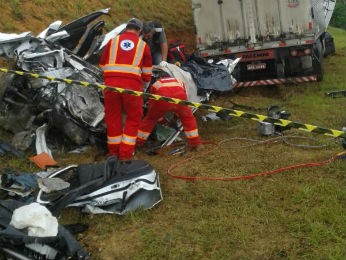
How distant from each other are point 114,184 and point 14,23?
777cm

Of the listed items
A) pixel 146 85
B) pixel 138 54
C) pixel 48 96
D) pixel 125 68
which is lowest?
pixel 146 85

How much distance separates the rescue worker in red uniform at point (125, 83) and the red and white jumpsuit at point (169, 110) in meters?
0.30

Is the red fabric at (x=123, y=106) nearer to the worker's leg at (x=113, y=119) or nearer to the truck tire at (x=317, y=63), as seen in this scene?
the worker's leg at (x=113, y=119)

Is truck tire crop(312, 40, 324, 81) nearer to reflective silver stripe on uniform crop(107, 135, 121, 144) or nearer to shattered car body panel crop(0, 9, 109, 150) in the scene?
shattered car body panel crop(0, 9, 109, 150)

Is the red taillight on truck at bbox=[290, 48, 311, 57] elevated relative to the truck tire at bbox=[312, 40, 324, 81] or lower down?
elevated

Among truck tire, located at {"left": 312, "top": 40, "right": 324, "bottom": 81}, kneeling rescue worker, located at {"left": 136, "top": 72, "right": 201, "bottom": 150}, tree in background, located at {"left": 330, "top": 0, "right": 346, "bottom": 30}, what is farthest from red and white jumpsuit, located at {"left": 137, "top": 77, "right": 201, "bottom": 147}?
tree in background, located at {"left": 330, "top": 0, "right": 346, "bottom": 30}

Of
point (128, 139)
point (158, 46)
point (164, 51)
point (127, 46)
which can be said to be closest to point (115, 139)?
point (128, 139)

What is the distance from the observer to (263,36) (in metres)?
9.99

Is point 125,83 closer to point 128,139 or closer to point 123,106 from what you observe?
point 123,106

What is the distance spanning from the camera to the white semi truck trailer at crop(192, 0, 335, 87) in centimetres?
980

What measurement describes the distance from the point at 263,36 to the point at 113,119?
197 inches

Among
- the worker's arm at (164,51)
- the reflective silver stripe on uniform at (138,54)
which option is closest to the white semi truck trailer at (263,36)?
the worker's arm at (164,51)

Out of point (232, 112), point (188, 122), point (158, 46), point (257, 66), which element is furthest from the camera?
point (257, 66)

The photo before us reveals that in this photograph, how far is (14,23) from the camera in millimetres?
11023
